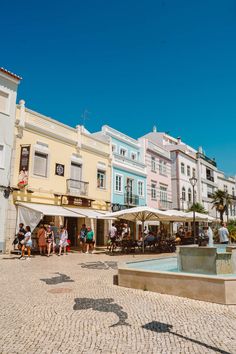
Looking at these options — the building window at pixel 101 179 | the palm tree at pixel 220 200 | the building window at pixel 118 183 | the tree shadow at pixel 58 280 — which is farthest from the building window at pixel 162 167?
the tree shadow at pixel 58 280

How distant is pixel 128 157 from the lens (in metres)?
29.3

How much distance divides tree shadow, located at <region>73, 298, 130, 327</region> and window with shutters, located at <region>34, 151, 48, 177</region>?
14.1m

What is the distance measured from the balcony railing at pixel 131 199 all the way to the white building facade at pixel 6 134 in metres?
12.2

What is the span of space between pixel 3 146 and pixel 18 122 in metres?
1.97

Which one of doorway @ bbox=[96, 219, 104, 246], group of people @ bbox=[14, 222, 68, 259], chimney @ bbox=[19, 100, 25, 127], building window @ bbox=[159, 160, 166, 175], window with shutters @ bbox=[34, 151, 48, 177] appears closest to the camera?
group of people @ bbox=[14, 222, 68, 259]

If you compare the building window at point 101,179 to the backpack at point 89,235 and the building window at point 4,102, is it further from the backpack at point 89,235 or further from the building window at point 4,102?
the building window at point 4,102

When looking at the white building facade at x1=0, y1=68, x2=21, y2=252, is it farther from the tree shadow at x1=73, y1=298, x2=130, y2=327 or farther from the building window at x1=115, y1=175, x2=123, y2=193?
the tree shadow at x1=73, y1=298, x2=130, y2=327

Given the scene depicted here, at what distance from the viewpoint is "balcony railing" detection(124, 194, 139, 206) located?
1076 inches

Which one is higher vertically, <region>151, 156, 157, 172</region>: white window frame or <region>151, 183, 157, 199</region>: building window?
<region>151, 156, 157, 172</region>: white window frame

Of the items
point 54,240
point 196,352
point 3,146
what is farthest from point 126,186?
point 196,352

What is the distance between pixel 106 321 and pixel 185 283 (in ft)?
7.84

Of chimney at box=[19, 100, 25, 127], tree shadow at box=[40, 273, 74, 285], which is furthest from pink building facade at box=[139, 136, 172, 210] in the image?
tree shadow at box=[40, 273, 74, 285]

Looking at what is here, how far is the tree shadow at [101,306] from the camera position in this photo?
563 centimetres

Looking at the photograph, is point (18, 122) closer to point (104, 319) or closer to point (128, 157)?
point (128, 157)
